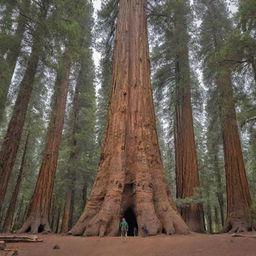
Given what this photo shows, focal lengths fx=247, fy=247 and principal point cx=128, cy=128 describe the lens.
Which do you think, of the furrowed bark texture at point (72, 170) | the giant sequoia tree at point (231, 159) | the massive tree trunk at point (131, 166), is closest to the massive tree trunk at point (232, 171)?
the giant sequoia tree at point (231, 159)

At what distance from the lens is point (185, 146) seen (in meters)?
11.7

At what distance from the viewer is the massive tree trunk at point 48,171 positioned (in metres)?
9.27

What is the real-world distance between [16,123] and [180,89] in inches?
310

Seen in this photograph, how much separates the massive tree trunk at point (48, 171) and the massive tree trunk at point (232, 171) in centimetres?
649

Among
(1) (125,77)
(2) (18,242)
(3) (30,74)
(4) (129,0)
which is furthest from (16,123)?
(4) (129,0)

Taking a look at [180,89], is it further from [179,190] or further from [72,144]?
[72,144]

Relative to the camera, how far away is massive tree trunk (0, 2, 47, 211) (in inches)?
344

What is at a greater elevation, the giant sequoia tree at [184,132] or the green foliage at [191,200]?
the giant sequoia tree at [184,132]

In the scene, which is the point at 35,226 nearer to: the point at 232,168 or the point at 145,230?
the point at 145,230

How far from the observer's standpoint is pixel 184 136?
470 inches

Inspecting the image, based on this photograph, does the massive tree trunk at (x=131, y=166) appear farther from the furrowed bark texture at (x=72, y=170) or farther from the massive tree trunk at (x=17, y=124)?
the furrowed bark texture at (x=72, y=170)

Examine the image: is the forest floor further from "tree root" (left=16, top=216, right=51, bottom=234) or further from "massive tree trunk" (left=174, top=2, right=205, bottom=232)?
"massive tree trunk" (left=174, top=2, right=205, bottom=232)

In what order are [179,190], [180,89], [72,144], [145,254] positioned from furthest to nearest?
[72,144], [180,89], [179,190], [145,254]

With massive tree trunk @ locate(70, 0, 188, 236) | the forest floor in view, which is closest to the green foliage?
massive tree trunk @ locate(70, 0, 188, 236)
